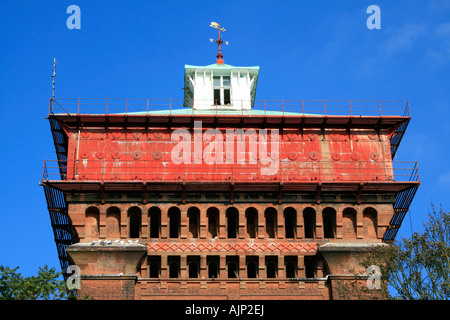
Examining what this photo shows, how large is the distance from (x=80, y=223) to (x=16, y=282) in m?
7.14

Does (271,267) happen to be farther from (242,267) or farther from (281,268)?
(242,267)

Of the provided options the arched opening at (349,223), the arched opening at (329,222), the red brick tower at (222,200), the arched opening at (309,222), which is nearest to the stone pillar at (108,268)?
the red brick tower at (222,200)

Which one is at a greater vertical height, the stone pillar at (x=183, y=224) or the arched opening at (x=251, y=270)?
the stone pillar at (x=183, y=224)

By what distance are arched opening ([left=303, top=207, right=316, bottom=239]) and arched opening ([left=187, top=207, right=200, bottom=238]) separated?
644 centimetres

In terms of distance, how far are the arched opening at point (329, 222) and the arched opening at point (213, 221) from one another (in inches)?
253

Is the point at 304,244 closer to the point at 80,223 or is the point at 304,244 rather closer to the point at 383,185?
the point at 383,185

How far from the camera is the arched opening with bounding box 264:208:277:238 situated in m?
49.9

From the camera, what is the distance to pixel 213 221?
A: 5034cm

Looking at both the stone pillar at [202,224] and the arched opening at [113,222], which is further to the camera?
the stone pillar at [202,224]

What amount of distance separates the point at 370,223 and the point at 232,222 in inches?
327

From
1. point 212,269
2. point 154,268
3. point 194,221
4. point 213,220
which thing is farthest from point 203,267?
point 213,220

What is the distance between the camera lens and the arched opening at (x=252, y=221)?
49906 millimetres

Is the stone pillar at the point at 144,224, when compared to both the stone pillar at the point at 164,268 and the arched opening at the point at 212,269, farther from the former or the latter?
the arched opening at the point at 212,269
